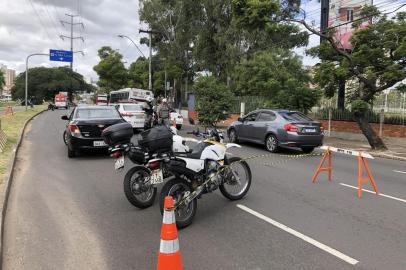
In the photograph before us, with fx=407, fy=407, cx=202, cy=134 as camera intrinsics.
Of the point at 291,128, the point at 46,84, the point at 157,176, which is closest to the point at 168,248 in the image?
the point at 157,176

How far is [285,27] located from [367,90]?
426 centimetres

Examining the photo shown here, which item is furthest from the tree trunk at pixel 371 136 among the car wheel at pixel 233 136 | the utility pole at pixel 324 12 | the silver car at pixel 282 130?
the utility pole at pixel 324 12

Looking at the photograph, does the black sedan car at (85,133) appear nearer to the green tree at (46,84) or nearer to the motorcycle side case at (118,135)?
the motorcycle side case at (118,135)

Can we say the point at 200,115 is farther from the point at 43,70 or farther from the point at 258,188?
the point at 43,70

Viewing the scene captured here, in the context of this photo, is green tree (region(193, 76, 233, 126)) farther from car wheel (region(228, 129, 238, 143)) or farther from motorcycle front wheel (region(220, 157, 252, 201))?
Answer: motorcycle front wheel (region(220, 157, 252, 201))

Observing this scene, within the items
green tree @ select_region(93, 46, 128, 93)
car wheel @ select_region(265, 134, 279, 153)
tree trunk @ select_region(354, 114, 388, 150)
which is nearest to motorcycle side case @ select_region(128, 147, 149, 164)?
car wheel @ select_region(265, 134, 279, 153)

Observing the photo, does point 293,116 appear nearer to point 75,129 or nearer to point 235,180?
point 75,129

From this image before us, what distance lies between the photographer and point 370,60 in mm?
15773

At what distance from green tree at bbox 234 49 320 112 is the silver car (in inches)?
197

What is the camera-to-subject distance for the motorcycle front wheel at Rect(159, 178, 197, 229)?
561 cm

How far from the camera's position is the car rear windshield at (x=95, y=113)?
1225 cm

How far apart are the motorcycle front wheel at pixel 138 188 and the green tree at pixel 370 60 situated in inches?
440

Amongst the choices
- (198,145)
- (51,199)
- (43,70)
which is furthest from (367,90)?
(43,70)

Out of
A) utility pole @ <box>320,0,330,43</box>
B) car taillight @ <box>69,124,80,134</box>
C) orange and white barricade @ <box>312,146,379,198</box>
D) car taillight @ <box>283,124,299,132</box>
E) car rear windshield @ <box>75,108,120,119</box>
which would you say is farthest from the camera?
utility pole @ <box>320,0,330,43</box>
